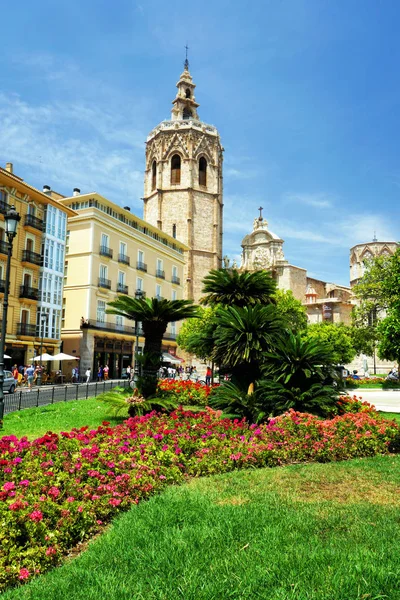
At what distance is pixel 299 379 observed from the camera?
416 inches

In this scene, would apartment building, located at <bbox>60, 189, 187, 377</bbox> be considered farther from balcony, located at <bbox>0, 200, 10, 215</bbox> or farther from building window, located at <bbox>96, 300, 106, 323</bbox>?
balcony, located at <bbox>0, 200, 10, 215</bbox>

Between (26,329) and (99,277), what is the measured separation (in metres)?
10.1

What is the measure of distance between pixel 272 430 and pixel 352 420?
5.52ft

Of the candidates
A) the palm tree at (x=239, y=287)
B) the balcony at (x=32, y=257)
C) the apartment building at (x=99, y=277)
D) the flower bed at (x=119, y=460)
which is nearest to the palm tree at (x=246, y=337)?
the flower bed at (x=119, y=460)

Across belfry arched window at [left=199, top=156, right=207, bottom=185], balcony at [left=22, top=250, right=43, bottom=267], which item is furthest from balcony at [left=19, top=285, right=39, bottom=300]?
belfry arched window at [left=199, top=156, right=207, bottom=185]

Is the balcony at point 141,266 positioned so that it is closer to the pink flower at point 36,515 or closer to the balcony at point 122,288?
the balcony at point 122,288

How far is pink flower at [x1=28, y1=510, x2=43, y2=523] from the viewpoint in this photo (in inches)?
164

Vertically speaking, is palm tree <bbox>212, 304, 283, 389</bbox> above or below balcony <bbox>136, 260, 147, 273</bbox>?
below

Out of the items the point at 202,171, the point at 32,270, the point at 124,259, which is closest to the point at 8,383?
the point at 32,270

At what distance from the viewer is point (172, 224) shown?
63094mm

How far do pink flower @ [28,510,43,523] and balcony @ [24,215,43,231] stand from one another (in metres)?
33.4

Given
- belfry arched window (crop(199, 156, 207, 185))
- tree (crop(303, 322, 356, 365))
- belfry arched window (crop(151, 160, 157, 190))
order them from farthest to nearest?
belfry arched window (crop(151, 160, 157, 190)) < belfry arched window (crop(199, 156, 207, 185)) < tree (crop(303, 322, 356, 365))

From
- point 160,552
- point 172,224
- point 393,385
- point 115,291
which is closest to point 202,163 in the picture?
point 172,224

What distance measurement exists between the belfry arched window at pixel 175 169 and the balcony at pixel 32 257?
31.9m
